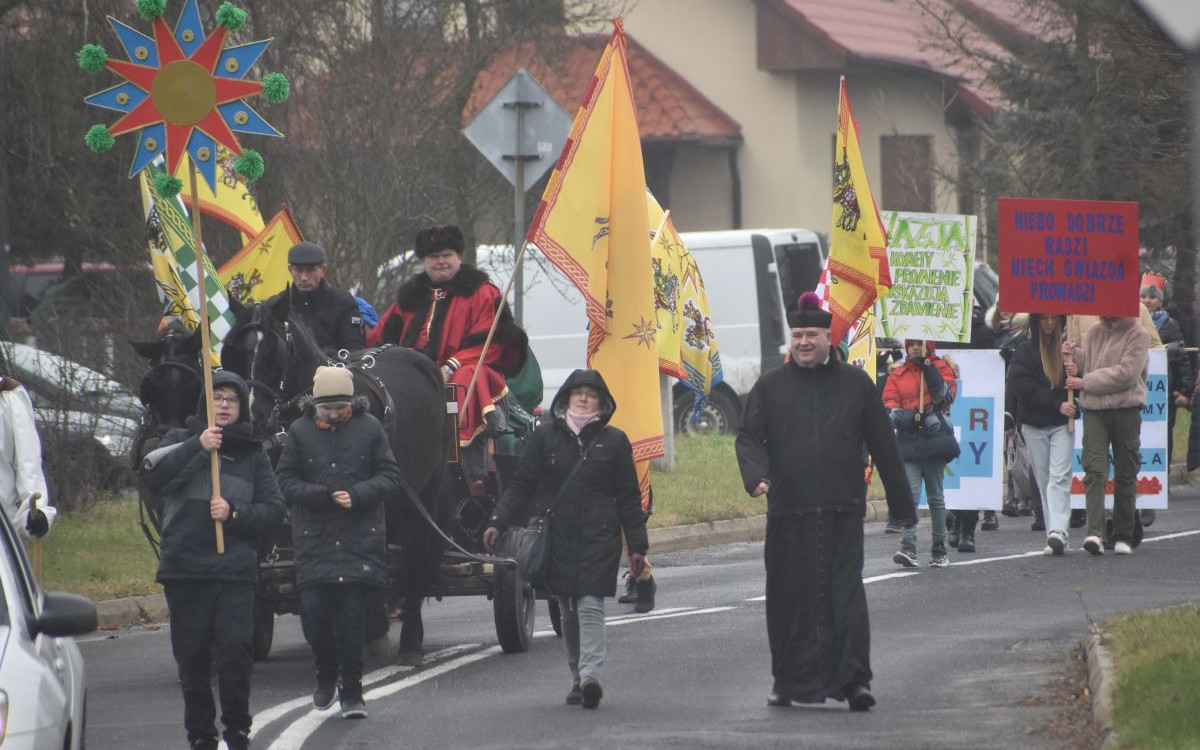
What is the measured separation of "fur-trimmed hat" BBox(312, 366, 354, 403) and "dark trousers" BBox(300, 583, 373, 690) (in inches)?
33.5

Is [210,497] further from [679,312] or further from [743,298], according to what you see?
[743,298]

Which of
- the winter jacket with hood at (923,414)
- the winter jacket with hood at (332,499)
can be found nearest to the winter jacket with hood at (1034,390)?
the winter jacket with hood at (923,414)

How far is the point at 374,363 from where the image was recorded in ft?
37.0

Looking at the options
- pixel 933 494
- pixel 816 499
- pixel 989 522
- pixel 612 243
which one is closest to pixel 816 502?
pixel 816 499

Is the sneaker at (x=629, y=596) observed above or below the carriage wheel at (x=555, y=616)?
below

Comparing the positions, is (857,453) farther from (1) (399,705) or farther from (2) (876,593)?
(2) (876,593)

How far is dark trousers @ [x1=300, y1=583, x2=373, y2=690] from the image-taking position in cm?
978

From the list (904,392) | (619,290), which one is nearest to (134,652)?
(619,290)

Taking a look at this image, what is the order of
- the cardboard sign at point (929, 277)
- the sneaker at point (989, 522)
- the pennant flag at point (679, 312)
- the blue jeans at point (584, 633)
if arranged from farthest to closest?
the sneaker at point (989, 522) < the cardboard sign at point (929, 277) < the pennant flag at point (679, 312) < the blue jeans at point (584, 633)

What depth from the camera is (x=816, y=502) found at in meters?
9.95

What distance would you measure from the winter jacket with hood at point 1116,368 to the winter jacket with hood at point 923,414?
101 centimetres

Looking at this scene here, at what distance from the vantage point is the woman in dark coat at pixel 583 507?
394 inches

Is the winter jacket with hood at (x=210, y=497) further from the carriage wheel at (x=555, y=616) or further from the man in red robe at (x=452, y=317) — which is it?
the man in red robe at (x=452, y=317)

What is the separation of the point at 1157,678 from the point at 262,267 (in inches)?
318
